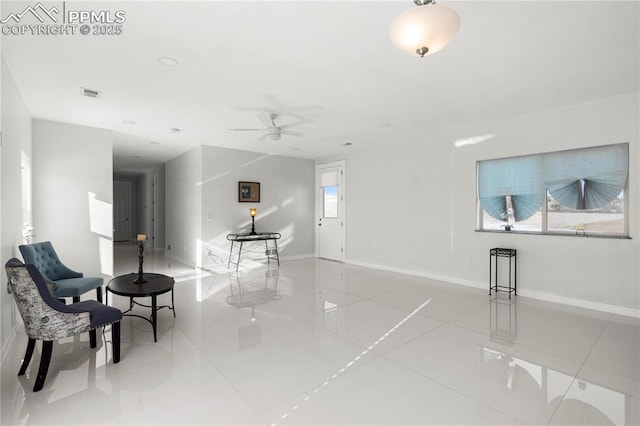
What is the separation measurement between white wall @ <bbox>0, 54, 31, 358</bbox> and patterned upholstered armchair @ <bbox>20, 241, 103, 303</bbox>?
0.48ft

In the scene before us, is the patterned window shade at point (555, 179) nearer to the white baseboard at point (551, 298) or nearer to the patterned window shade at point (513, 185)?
the patterned window shade at point (513, 185)

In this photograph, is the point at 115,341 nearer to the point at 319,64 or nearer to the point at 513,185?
the point at 319,64


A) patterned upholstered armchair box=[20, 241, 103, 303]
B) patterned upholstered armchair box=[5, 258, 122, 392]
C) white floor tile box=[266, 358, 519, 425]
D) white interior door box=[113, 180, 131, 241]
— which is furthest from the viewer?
white interior door box=[113, 180, 131, 241]

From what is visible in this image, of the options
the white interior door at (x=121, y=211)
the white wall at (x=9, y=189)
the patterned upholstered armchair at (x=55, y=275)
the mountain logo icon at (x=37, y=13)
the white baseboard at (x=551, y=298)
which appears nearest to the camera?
the mountain logo icon at (x=37, y=13)

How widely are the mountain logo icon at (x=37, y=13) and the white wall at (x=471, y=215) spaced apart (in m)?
5.05

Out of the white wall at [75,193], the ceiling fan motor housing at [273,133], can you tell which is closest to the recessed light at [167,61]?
the ceiling fan motor housing at [273,133]

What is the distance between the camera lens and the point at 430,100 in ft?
12.8

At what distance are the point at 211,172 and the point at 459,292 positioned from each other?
17.2 ft

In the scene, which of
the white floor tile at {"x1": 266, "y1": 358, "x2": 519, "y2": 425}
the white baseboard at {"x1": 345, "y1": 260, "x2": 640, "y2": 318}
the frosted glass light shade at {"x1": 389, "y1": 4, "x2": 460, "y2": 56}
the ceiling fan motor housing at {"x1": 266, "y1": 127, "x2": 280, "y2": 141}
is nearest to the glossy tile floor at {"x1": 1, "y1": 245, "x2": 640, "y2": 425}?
the white floor tile at {"x1": 266, "y1": 358, "x2": 519, "y2": 425}

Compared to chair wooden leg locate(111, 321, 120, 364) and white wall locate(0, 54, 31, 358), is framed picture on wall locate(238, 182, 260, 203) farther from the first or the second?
chair wooden leg locate(111, 321, 120, 364)

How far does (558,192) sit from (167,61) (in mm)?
5134

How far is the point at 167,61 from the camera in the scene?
2854 mm

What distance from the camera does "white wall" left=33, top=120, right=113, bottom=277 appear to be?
15.4ft

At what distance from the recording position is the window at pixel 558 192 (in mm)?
3910
